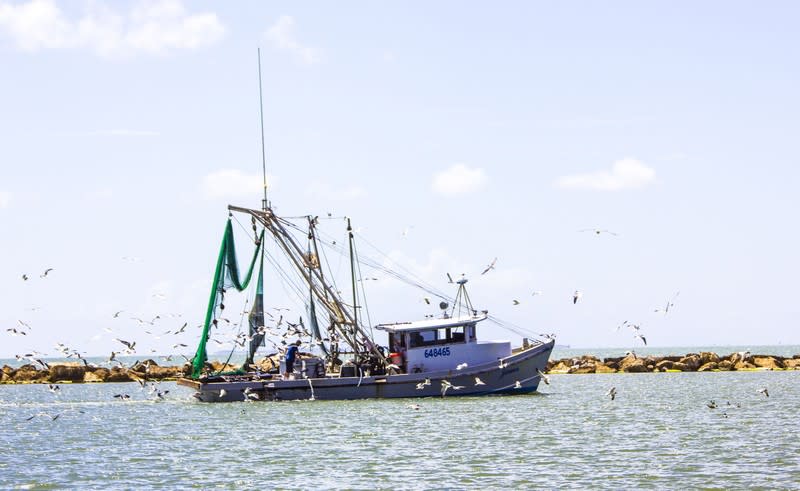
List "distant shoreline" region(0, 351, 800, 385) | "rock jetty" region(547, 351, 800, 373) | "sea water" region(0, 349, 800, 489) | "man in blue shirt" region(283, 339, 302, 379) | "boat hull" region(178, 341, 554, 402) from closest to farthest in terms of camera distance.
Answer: "sea water" region(0, 349, 800, 489) → "boat hull" region(178, 341, 554, 402) → "man in blue shirt" region(283, 339, 302, 379) → "rock jetty" region(547, 351, 800, 373) → "distant shoreline" region(0, 351, 800, 385)

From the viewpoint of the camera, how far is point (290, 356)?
48.3 meters

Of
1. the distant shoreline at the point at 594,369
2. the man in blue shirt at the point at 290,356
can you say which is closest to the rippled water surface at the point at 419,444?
the man in blue shirt at the point at 290,356

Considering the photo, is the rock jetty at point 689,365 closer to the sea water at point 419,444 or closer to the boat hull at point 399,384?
the sea water at point 419,444

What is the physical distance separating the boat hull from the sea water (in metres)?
0.53

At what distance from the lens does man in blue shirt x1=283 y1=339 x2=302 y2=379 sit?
4822 centimetres

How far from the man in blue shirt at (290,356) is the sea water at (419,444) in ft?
4.49

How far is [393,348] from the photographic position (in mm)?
47938

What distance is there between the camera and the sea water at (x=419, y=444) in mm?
26203

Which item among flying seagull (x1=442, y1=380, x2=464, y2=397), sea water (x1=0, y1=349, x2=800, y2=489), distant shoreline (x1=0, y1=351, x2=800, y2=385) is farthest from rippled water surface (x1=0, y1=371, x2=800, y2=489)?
distant shoreline (x1=0, y1=351, x2=800, y2=385)

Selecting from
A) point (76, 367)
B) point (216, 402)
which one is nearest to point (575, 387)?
point (216, 402)

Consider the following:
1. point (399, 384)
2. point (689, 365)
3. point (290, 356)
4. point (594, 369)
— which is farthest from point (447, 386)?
point (689, 365)

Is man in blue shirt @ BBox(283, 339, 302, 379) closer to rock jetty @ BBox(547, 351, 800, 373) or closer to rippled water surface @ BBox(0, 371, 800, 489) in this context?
rippled water surface @ BBox(0, 371, 800, 489)

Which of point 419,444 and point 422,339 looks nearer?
point 419,444

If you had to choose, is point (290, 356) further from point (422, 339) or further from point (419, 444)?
point (419, 444)
